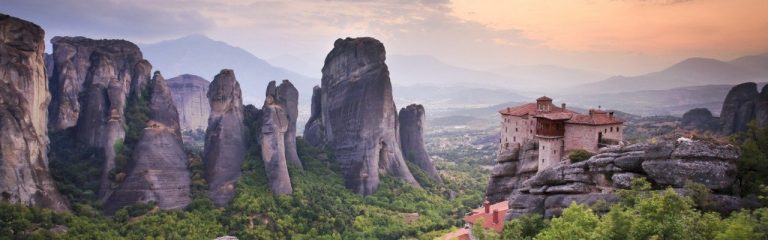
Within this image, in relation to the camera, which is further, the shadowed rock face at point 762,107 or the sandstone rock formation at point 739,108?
the sandstone rock formation at point 739,108

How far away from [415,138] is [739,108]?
133 ft

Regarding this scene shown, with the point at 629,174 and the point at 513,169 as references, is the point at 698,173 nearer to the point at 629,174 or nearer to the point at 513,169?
the point at 629,174

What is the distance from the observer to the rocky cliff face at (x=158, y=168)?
4484 cm

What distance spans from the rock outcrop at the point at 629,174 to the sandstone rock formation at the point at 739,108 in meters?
46.1

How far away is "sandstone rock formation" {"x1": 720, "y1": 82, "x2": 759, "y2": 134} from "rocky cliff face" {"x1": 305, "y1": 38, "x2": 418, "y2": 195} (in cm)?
3952

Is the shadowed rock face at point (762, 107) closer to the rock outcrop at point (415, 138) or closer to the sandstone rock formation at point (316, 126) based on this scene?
the rock outcrop at point (415, 138)

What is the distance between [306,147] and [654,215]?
47.2m

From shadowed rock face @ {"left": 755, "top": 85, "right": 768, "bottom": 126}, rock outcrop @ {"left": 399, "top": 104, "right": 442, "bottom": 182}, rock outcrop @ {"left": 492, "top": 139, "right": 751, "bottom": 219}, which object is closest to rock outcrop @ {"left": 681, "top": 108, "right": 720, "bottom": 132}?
shadowed rock face @ {"left": 755, "top": 85, "right": 768, "bottom": 126}

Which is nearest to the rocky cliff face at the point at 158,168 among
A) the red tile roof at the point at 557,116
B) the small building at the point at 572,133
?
the small building at the point at 572,133

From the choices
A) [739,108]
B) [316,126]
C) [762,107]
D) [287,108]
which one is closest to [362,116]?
[287,108]

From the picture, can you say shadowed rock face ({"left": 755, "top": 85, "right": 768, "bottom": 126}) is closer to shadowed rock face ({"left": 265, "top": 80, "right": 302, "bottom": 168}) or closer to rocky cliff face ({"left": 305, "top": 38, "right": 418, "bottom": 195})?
rocky cliff face ({"left": 305, "top": 38, "right": 418, "bottom": 195})

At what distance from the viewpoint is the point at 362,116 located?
64.4 m

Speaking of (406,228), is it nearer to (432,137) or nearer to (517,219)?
(517,219)

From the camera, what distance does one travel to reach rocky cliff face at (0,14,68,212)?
37.8m
